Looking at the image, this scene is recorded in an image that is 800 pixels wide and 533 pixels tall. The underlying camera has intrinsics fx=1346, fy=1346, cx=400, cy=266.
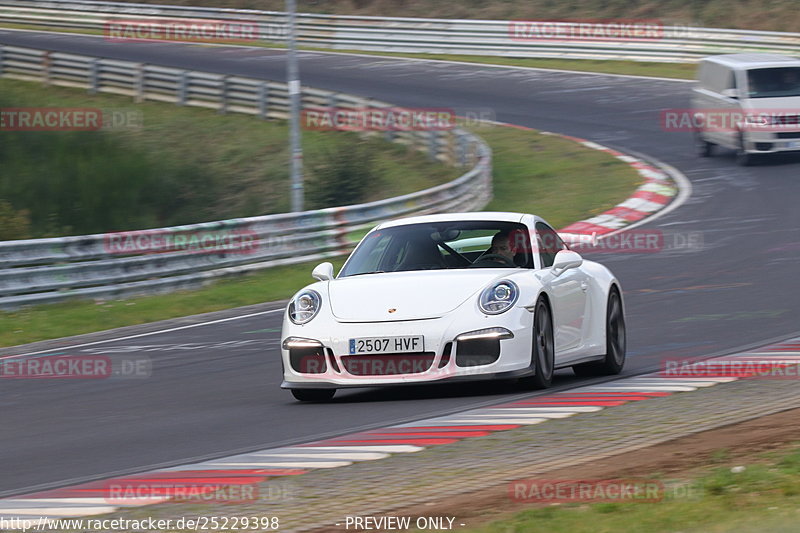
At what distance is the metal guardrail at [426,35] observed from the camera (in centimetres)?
3734

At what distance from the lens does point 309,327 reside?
9.02 metres

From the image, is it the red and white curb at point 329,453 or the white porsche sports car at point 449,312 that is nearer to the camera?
the red and white curb at point 329,453

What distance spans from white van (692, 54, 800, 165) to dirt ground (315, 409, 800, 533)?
18.5 m

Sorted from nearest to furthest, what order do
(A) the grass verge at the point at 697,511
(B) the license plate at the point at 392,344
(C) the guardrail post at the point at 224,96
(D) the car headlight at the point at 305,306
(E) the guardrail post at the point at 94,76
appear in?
(A) the grass verge at the point at 697,511, (B) the license plate at the point at 392,344, (D) the car headlight at the point at 305,306, (C) the guardrail post at the point at 224,96, (E) the guardrail post at the point at 94,76

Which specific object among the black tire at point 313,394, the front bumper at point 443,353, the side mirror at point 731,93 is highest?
the front bumper at point 443,353

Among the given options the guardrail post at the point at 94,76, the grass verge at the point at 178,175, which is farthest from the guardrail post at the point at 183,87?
the grass verge at the point at 178,175

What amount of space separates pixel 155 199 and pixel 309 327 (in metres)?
17.7

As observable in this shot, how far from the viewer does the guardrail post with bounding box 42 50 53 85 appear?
40.6 m

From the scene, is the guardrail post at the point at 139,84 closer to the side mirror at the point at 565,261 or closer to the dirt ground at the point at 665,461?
the side mirror at the point at 565,261

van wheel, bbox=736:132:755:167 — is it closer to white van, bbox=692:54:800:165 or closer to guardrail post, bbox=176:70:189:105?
white van, bbox=692:54:800:165

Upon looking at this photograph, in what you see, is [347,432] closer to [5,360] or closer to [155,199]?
[5,360]

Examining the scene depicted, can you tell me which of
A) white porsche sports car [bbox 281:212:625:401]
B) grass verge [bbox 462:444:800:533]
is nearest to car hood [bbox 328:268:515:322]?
white porsche sports car [bbox 281:212:625:401]

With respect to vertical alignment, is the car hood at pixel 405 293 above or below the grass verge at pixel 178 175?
above

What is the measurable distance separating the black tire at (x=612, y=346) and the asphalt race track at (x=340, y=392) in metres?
0.22
